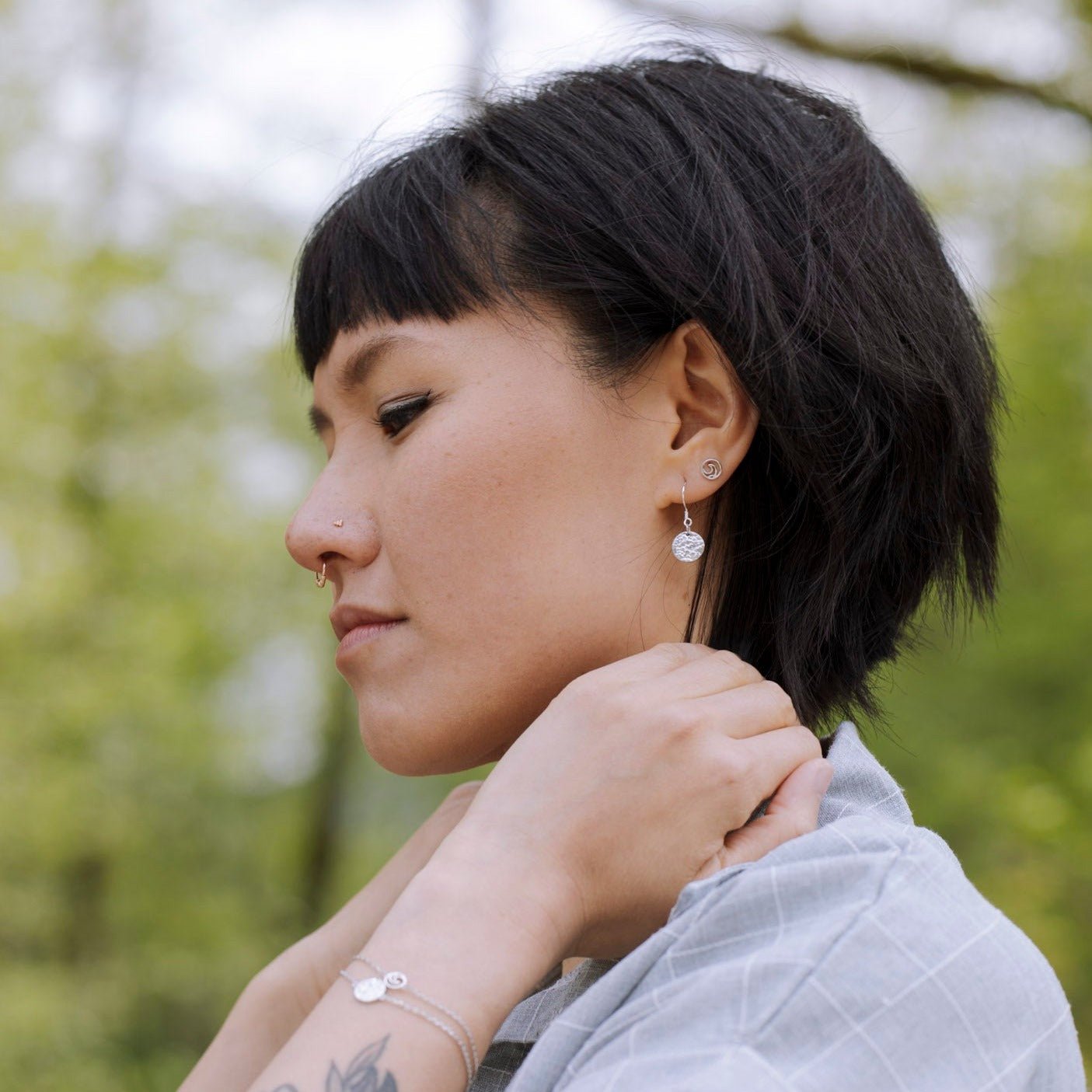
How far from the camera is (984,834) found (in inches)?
287

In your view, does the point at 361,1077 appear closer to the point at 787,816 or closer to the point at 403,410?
the point at 787,816

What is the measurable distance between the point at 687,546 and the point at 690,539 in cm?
1

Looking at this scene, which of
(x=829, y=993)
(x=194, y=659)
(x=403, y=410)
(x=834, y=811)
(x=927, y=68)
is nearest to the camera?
(x=829, y=993)

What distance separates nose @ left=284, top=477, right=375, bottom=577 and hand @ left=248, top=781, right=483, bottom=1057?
24.0 inches

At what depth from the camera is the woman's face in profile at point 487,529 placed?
1.59 metres

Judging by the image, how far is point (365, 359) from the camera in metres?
1.67

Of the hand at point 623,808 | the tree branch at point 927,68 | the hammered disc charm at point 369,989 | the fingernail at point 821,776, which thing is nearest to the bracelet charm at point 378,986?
the hammered disc charm at point 369,989

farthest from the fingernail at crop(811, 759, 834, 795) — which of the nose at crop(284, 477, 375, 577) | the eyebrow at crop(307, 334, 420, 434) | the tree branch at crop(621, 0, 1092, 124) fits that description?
the tree branch at crop(621, 0, 1092, 124)

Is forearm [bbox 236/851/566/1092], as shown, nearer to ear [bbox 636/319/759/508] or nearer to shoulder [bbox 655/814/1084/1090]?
shoulder [bbox 655/814/1084/1090]

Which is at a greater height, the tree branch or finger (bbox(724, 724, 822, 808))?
the tree branch

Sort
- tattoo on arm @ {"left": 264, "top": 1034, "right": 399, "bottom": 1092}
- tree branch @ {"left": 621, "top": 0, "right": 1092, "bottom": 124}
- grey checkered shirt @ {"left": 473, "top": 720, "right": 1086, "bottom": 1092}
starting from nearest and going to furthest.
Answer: grey checkered shirt @ {"left": 473, "top": 720, "right": 1086, "bottom": 1092}, tattoo on arm @ {"left": 264, "top": 1034, "right": 399, "bottom": 1092}, tree branch @ {"left": 621, "top": 0, "right": 1092, "bottom": 124}

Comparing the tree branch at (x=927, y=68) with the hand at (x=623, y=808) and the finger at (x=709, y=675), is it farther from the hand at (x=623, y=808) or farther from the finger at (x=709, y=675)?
the hand at (x=623, y=808)

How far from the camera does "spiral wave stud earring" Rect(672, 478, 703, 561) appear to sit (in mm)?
1673

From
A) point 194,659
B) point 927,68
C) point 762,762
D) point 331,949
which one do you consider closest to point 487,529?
point 762,762
